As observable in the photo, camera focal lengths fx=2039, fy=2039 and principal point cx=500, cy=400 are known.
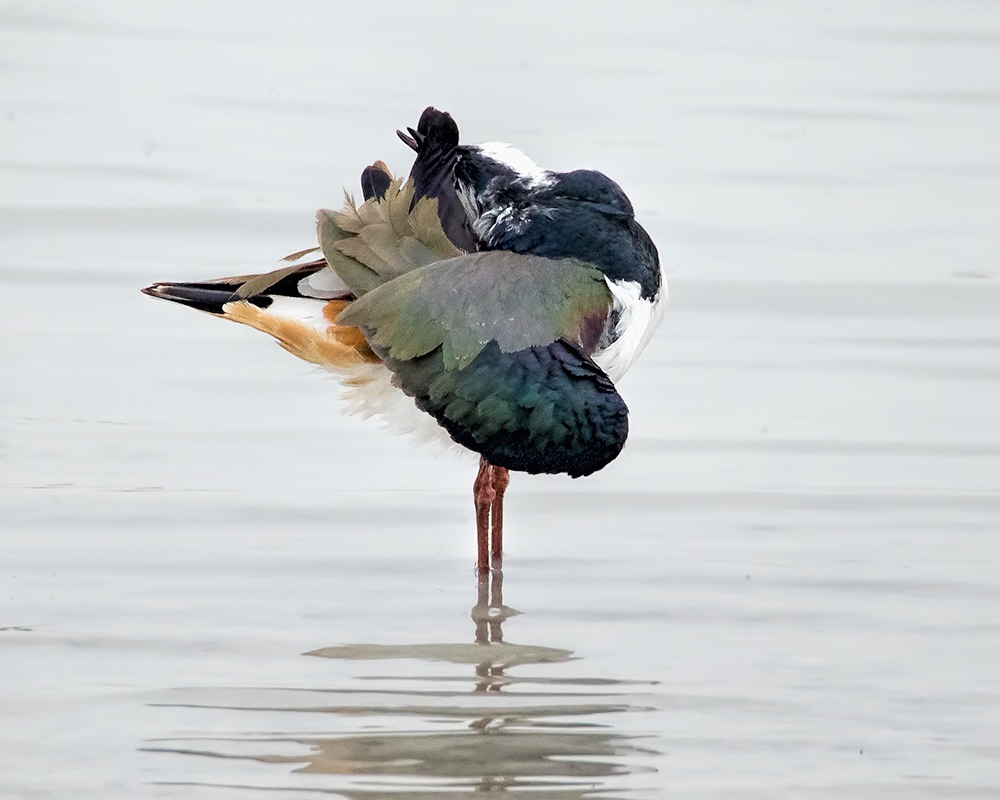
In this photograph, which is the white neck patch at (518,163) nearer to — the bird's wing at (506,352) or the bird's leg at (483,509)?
the bird's wing at (506,352)

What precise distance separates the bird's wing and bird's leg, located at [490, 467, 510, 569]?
0.55 metres

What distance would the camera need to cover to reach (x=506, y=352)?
5.61 m

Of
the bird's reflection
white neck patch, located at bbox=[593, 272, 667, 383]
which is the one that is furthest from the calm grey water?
white neck patch, located at bbox=[593, 272, 667, 383]

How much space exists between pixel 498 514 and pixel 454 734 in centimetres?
144

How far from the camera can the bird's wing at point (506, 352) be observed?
551cm

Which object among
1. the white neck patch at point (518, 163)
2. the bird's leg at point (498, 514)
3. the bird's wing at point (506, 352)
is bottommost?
the bird's leg at point (498, 514)

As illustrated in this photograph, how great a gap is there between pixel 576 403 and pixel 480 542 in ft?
2.54

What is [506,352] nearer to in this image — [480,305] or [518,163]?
[480,305]

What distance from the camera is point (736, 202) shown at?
33.1 ft

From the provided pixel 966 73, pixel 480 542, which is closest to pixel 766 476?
pixel 480 542

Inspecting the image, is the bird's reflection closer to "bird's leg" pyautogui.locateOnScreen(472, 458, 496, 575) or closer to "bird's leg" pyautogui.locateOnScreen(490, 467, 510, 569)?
"bird's leg" pyautogui.locateOnScreen(472, 458, 496, 575)

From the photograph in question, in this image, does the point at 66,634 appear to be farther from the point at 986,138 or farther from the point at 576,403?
the point at 986,138

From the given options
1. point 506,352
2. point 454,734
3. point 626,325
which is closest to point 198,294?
point 506,352

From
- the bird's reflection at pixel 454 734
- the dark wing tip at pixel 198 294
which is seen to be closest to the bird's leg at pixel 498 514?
the bird's reflection at pixel 454 734
